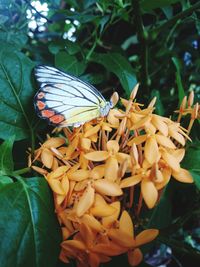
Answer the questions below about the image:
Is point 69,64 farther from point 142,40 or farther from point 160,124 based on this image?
point 160,124

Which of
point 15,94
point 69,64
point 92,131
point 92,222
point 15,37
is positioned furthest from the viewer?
point 15,37

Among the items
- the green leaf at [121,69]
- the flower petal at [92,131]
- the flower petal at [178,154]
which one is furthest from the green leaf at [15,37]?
the flower petal at [178,154]

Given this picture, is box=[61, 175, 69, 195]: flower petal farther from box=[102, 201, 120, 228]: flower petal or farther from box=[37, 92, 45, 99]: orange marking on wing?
box=[37, 92, 45, 99]: orange marking on wing

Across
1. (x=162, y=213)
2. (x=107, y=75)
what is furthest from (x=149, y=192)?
(x=107, y=75)

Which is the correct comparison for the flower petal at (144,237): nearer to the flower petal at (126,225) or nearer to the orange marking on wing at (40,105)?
the flower petal at (126,225)

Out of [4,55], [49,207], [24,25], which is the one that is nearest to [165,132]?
[49,207]

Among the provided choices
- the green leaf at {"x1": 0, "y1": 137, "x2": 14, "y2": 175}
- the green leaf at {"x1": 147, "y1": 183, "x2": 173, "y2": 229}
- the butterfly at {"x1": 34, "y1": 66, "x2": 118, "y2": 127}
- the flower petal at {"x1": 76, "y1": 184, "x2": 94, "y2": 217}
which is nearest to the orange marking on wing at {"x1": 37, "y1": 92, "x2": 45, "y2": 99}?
the butterfly at {"x1": 34, "y1": 66, "x2": 118, "y2": 127}
